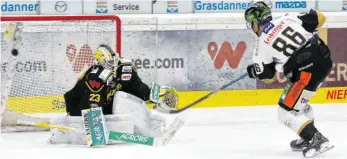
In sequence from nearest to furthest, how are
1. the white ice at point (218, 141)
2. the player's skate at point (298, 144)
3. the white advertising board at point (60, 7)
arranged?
the white ice at point (218, 141)
the player's skate at point (298, 144)
the white advertising board at point (60, 7)

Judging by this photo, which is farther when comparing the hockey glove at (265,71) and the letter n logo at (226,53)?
the letter n logo at (226,53)

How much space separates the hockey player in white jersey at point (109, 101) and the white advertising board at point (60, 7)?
136 cm

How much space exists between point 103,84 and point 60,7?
5.24 feet

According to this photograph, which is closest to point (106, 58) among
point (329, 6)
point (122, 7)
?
point (122, 7)

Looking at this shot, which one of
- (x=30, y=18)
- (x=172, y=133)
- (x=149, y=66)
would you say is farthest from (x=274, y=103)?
(x=30, y=18)

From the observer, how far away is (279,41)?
4.79m

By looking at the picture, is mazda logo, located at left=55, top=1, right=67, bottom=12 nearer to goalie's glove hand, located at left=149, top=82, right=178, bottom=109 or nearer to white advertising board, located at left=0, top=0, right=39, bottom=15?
white advertising board, located at left=0, top=0, right=39, bottom=15

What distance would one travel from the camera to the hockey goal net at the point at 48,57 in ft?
18.5

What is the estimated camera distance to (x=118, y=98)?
5176 mm

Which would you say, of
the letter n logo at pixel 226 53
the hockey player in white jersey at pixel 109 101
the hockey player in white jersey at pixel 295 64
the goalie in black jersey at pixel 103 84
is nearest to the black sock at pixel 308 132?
the hockey player in white jersey at pixel 295 64

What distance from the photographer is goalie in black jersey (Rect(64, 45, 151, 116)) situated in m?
5.10

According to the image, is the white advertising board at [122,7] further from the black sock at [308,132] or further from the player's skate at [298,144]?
the black sock at [308,132]

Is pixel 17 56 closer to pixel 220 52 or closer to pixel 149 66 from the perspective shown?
pixel 149 66

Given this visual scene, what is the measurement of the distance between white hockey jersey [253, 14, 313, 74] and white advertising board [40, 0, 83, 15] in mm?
2121
